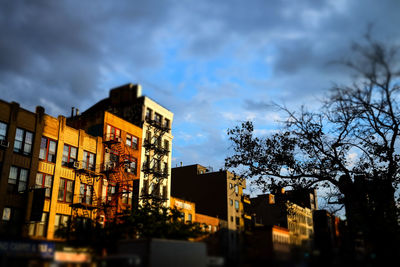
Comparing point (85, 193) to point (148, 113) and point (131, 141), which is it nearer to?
point (131, 141)

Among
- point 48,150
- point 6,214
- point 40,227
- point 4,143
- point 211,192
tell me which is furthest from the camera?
point 211,192

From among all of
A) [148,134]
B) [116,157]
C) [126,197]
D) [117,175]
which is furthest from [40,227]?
[148,134]

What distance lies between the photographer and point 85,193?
3944 centimetres

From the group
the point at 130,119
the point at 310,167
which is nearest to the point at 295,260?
the point at 310,167

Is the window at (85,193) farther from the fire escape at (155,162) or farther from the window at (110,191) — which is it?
the fire escape at (155,162)

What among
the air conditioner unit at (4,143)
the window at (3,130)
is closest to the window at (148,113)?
the window at (3,130)

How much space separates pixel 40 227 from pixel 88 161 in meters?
8.98

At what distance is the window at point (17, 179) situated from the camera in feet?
108

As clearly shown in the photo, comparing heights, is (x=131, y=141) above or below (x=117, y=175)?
above

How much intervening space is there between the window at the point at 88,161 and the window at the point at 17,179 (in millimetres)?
7134

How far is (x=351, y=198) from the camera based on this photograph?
29.4 metres

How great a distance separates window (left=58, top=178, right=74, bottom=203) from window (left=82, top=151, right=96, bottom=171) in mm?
2723

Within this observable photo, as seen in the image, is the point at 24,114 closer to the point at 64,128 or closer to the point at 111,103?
the point at 64,128

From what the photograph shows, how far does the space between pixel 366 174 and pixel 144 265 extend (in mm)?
18849
